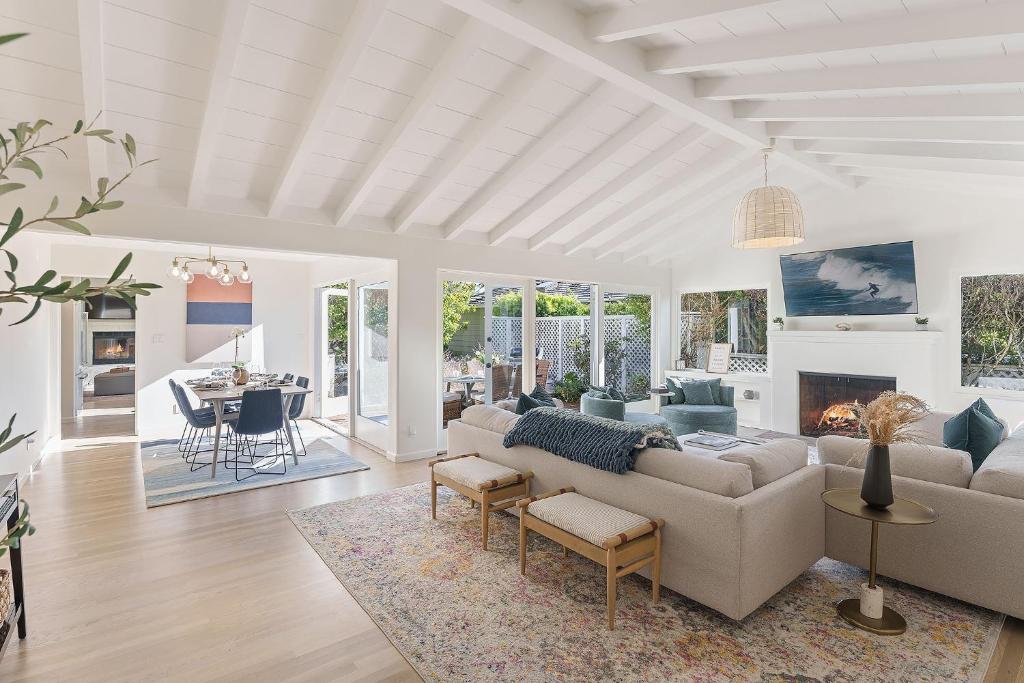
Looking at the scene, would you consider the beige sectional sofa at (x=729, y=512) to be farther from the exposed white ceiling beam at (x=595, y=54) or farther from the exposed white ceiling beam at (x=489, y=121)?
the exposed white ceiling beam at (x=489, y=121)

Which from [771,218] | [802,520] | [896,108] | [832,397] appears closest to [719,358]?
[832,397]

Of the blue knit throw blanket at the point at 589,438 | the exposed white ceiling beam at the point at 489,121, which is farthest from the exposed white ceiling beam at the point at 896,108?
the blue knit throw blanket at the point at 589,438

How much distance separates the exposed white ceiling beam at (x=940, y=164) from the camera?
4148mm

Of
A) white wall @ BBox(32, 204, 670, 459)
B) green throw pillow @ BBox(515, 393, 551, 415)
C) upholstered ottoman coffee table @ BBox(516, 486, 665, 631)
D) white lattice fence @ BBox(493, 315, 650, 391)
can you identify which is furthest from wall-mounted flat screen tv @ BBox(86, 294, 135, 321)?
upholstered ottoman coffee table @ BBox(516, 486, 665, 631)

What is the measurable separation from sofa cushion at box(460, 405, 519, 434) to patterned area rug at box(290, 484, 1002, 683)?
895 mm

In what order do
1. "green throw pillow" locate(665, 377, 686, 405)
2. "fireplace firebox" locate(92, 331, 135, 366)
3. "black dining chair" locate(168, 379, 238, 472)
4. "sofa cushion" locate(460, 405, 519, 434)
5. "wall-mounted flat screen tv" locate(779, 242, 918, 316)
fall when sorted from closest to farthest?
"sofa cushion" locate(460, 405, 519, 434) < "black dining chair" locate(168, 379, 238, 472) < "wall-mounted flat screen tv" locate(779, 242, 918, 316) < "green throw pillow" locate(665, 377, 686, 405) < "fireplace firebox" locate(92, 331, 135, 366)

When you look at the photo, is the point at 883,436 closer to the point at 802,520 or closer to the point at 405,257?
Result: the point at 802,520

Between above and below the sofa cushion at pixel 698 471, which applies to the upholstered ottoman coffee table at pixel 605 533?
below

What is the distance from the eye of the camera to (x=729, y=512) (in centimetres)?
251

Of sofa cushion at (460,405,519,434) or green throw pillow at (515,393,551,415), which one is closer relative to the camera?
sofa cushion at (460,405,519,434)

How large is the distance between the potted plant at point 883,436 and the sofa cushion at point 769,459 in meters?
0.41

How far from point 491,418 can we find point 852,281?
15.9ft

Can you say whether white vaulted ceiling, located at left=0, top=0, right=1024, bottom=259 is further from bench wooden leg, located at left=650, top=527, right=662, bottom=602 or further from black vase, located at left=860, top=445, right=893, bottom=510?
bench wooden leg, located at left=650, top=527, right=662, bottom=602

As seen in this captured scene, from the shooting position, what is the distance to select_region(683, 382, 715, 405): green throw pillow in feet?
22.0
